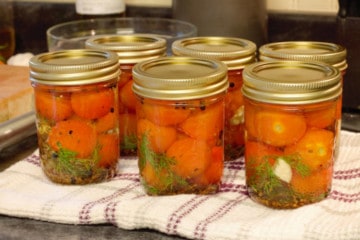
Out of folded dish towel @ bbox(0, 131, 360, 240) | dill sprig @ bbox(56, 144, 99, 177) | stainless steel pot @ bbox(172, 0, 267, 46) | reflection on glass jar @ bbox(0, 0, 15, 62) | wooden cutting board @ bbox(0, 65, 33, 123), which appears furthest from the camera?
reflection on glass jar @ bbox(0, 0, 15, 62)

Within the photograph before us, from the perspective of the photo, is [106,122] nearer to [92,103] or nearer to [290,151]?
[92,103]

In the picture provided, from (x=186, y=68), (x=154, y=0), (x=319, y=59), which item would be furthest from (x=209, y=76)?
(x=154, y=0)

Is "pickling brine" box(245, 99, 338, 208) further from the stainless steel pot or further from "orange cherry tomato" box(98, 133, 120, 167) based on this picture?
the stainless steel pot

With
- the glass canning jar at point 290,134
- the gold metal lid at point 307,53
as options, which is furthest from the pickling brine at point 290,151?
the gold metal lid at point 307,53

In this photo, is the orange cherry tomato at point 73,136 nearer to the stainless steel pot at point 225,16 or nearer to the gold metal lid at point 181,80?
the gold metal lid at point 181,80

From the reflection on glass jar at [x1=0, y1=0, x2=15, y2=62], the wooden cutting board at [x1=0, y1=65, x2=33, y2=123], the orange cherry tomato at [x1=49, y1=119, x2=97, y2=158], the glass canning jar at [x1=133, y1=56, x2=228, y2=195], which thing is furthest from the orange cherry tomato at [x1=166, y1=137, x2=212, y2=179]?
the reflection on glass jar at [x1=0, y1=0, x2=15, y2=62]
